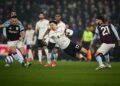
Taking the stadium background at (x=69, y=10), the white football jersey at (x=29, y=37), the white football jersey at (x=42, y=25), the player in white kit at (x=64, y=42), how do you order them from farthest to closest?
the stadium background at (x=69, y=10) < the white football jersey at (x=29, y=37) < the white football jersey at (x=42, y=25) < the player in white kit at (x=64, y=42)

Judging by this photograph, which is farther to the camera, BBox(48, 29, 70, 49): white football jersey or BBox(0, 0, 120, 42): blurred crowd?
BBox(0, 0, 120, 42): blurred crowd

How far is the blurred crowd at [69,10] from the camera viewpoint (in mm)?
27812

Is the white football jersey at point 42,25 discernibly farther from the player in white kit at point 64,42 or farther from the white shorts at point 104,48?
the white shorts at point 104,48

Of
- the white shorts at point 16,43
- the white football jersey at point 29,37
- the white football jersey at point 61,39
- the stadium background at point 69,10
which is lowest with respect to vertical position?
the white football jersey at point 29,37

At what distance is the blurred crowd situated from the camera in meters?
27.8

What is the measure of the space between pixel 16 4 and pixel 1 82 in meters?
18.8

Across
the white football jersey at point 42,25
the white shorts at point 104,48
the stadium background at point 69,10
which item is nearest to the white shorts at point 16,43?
the white shorts at point 104,48

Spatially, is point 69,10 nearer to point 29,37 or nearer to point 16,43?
point 29,37

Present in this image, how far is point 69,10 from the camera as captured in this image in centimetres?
2909

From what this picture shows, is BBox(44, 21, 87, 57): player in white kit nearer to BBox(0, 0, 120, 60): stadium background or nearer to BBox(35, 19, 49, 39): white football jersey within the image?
BBox(35, 19, 49, 39): white football jersey

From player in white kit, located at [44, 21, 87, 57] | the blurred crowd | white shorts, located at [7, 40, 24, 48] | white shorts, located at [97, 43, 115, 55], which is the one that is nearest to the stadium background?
the blurred crowd

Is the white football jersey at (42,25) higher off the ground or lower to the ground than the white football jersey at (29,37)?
higher

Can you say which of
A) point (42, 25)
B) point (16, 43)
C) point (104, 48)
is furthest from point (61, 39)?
point (42, 25)

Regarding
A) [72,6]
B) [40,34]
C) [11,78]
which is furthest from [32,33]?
[11,78]
